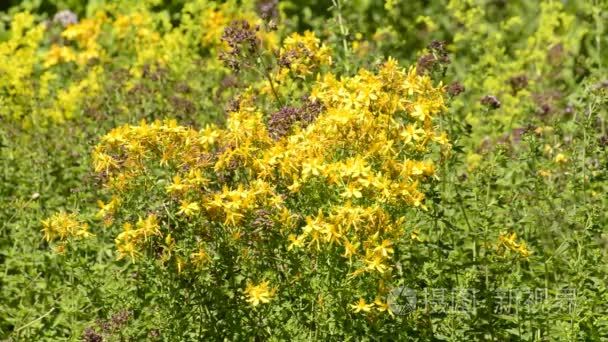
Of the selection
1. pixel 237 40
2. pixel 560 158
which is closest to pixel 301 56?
pixel 237 40

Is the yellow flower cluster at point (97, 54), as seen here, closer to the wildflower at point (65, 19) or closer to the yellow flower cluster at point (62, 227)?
the wildflower at point (65, 19)

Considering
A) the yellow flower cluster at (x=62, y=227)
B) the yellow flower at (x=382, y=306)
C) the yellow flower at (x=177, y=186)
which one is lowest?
the yellow flower at (x=382, y=306)

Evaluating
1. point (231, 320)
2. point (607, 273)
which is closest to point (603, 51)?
point (607, 273)

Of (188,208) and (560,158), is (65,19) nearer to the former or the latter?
(560,158)

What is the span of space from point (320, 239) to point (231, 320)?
573mm

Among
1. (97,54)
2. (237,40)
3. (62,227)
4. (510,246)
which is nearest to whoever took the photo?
(62,227)

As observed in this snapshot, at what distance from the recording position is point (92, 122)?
17.5 ft

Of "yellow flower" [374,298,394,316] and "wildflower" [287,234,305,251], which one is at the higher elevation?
"wildflower" [287,234,305,251]

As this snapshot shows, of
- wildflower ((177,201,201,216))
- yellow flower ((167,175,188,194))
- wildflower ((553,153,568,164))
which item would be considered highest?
yellow flower ((167,175,188,194))

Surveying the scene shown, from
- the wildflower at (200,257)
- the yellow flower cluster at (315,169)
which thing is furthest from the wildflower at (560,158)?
the wildflower at (200,257)

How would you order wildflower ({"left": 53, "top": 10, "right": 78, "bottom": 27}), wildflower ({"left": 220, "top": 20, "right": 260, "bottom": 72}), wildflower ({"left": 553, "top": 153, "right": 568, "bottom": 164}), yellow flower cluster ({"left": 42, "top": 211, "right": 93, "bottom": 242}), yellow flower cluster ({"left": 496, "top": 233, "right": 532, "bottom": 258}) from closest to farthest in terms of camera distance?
yellow flower cluster ({"left": 42, "top": 211, "right": 93, "bottom": 242})
yellow flower cluster ({"left": 496, "top": 233, "right": 532, "bottom": 258})
wildflower ({"left": 220, "top": 20, "right": 260, "bottom": 72})
wildflower ({"left": 553, "top": 153, "right": 568, "bottom": 164})
wildflower ({"left": 53, "top": 10, "right": 78, "bottom": 27})

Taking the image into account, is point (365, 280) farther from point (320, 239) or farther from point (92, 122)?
point (92, 122)

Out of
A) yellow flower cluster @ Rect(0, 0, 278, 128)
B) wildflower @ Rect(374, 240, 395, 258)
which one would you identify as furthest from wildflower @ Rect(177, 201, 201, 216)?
yellow flower cluster @ Rect(0, 0, 278, 128)

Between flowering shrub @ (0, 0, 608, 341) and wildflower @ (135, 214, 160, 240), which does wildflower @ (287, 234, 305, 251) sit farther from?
wildflower @ (135, 214, 160, 240)
